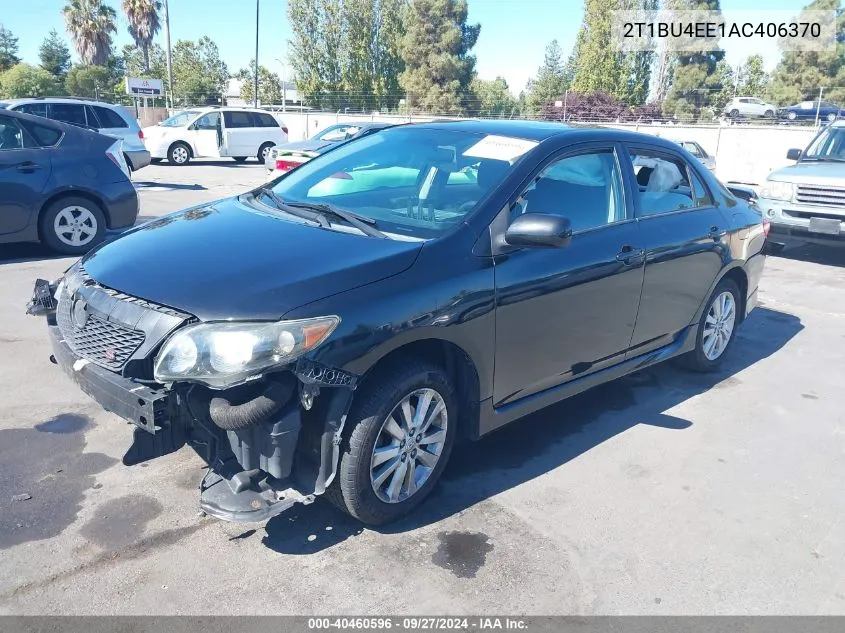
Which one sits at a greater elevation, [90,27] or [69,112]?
[90,27]

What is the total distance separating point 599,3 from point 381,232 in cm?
5044

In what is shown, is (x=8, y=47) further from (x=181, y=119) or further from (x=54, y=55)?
(x=181, y=119)

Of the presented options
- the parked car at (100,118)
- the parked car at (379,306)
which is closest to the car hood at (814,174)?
the parked car at (379,306)

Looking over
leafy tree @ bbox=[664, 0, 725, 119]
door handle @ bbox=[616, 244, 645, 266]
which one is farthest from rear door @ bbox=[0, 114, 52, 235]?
leafy tree @ bbox=[664, 0, 725, 119]

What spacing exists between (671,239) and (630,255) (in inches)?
20.6

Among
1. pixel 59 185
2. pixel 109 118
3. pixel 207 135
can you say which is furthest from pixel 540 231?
pixel 207 135

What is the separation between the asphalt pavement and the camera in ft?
9.38

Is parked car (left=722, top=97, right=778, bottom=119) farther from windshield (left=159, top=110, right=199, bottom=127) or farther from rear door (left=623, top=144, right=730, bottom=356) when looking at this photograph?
rear door (left=623, top=144, right=730, bottom=356)

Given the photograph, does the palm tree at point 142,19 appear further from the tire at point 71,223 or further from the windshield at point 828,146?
the windshield at point 828,146

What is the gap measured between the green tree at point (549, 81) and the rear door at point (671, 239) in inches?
1702

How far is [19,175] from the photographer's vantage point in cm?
750

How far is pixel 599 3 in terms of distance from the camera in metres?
48.0

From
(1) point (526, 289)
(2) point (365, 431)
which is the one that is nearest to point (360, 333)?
(2) point (365, 431)

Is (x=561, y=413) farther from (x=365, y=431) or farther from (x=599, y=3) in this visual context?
(x=599, y=3)
